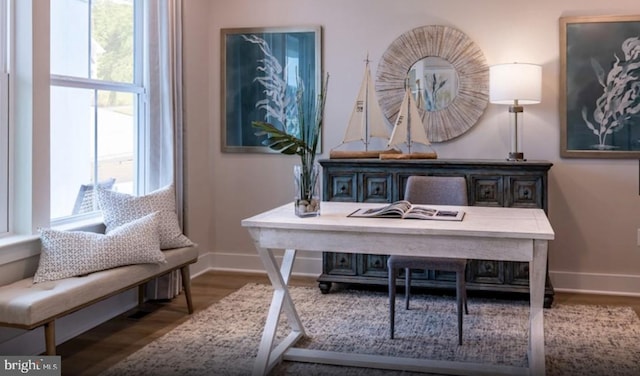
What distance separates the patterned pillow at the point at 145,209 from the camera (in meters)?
3.54

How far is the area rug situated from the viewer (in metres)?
2.95

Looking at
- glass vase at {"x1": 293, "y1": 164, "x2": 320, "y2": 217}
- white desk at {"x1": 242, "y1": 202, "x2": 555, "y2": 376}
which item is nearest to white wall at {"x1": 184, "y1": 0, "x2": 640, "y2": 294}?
white desk at {"x1": 242, "y1": 202, "x2": 555, "y2": 376}

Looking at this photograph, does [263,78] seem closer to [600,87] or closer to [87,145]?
[87,145]

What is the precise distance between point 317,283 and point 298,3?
2.19 metres

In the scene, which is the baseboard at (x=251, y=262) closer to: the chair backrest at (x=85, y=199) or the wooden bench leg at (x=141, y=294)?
the wooden bench leg at (x=141, y=294)

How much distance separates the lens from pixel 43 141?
10.3 feet

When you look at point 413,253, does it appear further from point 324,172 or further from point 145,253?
point 324,172

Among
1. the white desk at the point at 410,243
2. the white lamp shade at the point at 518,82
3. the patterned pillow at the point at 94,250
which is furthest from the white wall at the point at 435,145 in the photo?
the white desk at the point at 410,243

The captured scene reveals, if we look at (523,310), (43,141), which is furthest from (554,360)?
(43,141)

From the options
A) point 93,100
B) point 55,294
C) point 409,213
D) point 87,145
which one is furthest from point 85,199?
point 409,213

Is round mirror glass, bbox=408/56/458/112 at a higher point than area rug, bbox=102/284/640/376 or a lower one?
higher

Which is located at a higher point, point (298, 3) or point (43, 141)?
point (298, 3)

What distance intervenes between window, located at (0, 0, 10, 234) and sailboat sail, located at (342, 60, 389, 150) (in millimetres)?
2230

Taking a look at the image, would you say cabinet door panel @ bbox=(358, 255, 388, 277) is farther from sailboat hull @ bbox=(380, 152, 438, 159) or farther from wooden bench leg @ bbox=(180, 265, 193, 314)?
wooden bench leg @ bbox=(180, 265, 193, 314)
